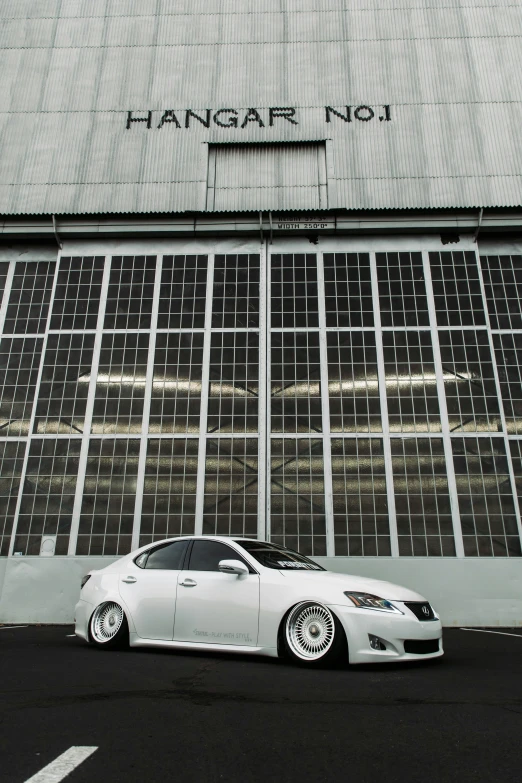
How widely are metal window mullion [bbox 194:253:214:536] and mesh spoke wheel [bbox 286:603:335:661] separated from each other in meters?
7.48

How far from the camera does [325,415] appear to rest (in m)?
13.6

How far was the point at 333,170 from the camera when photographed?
17188 millimetres

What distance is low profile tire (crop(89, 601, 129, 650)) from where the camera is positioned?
6188 millimetres

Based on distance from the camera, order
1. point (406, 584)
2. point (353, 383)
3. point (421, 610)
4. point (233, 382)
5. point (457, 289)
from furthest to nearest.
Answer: point (457, 289) < point (233, 382) < point (353, 383) < point (406, 584) < point (421, 610)

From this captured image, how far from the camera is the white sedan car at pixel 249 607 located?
4953 millimetres

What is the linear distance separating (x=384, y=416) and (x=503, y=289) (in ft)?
19.3

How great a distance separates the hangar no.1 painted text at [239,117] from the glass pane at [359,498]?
1145 cm

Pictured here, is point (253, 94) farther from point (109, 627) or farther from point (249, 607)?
point (249, 607)

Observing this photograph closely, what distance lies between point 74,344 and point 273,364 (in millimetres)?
5702

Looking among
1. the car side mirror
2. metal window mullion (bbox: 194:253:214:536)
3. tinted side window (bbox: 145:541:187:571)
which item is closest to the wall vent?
metal window mullion (bbox: 194:253:214:536)

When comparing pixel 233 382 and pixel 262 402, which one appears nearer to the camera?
pixel 262 402

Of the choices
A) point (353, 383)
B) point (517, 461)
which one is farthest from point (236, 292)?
point (517, 461)

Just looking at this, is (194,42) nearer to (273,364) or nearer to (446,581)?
(273,364)

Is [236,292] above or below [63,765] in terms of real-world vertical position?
above
